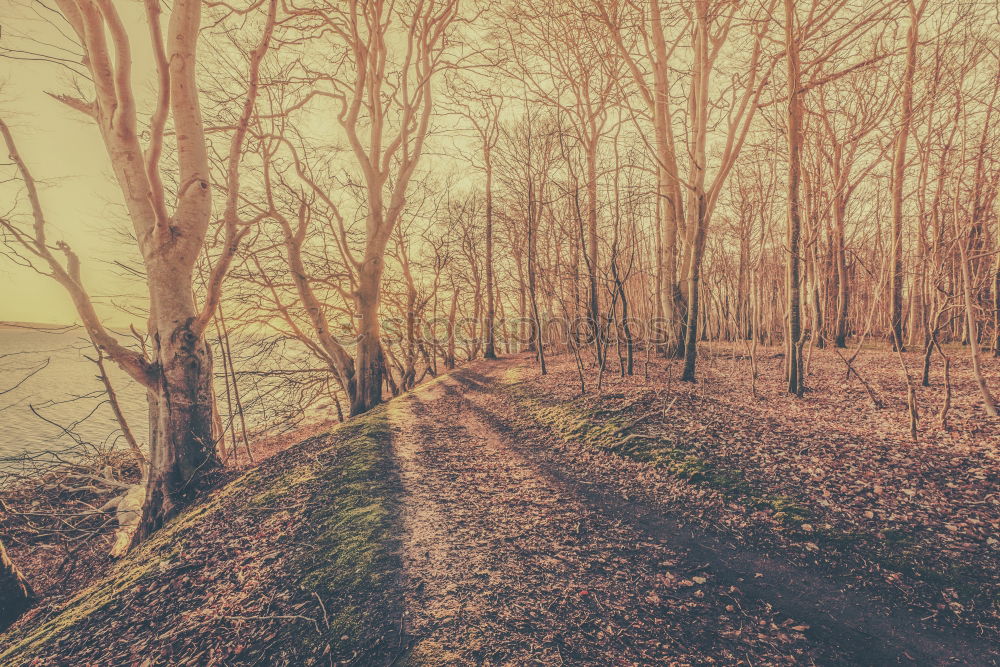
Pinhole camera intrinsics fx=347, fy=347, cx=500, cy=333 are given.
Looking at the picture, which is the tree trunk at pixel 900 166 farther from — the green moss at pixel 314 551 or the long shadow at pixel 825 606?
the green moss at pixel 314 551

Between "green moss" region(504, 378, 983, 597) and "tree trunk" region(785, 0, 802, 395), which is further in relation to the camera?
"tree trunk" region(785, 0, 802, 395)

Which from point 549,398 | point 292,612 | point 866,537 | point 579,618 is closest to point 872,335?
point 549,398

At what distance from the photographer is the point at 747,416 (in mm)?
4977

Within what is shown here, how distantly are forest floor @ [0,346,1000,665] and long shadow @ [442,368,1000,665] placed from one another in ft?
0.04

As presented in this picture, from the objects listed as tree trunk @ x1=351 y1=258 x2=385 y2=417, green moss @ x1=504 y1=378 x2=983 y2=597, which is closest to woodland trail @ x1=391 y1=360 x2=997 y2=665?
green moss @ x1=504 y1=378 x2=983 y2=597

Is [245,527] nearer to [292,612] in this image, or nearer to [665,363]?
[292,612]

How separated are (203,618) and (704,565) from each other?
3960mm

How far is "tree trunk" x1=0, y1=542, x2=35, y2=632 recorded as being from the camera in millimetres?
3863

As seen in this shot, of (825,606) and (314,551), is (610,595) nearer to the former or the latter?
(825,606)

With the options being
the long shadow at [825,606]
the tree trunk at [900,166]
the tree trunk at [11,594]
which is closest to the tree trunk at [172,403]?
the tree trunk at [11,594]

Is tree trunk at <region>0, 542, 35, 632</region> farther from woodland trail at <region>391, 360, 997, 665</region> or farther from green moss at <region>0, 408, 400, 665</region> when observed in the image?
woodland trail at <region>391, 360, 997, 665</region>

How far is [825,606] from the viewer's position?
7.86ft

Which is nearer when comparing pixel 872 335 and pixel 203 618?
pixel 203 618

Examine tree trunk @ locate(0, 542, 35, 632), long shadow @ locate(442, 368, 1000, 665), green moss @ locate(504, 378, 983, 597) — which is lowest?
tree trunk @ locate(0, 542, 35, 632)
